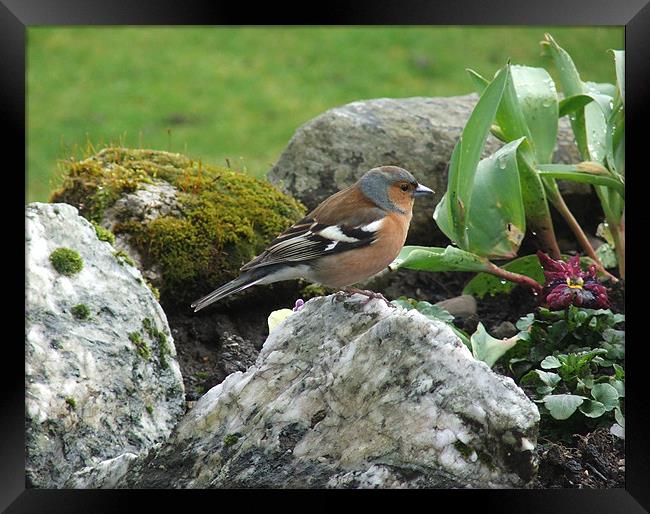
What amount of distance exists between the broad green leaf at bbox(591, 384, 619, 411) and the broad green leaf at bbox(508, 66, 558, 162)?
182cm

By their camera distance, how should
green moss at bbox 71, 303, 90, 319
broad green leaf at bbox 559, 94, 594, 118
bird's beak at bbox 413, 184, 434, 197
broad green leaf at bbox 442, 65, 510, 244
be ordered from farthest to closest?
broad green leaf at bbox 559, 94, 594, 118 < bird's beak at bbox 413, 184, 434, 197 < broad green leaf at bbox 442, 65, 510, 244 < green moss at bbox 71, 303, 90, 319

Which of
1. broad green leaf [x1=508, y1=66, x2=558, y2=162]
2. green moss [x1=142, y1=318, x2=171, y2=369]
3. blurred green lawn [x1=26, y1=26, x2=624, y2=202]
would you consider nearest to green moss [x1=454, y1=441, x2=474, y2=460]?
green moss [x1=142, y1=318, x2=171, y2=369]

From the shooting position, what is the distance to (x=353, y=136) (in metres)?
6.91

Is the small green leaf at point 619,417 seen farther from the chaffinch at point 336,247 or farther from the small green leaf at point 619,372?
the chaffinch at point 336,247

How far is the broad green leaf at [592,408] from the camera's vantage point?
14.8ft

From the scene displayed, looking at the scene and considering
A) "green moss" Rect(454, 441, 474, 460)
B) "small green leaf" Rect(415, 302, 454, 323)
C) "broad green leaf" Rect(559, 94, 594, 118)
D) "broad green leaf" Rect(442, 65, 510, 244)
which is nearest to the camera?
"green moss" Rect(454, 441, 474, 460)

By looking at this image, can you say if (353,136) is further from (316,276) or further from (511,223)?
(316,276)

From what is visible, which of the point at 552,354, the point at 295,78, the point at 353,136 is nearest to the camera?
the point at 552,354

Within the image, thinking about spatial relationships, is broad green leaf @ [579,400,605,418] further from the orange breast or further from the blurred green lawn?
the blurred green lawn

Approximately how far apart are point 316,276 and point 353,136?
2.32m

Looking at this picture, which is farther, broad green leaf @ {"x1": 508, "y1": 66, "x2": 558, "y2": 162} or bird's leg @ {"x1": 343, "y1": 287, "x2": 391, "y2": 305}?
broad green leaf @ {"x1": 508, "y1": 66, "x2": 558, "y2": 162}

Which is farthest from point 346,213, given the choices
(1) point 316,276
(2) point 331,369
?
(2) point 331,369

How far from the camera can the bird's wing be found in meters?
4.80

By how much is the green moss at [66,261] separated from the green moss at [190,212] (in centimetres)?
104
